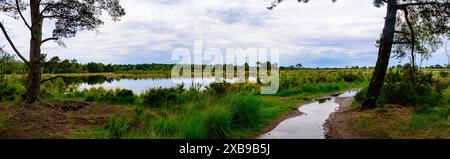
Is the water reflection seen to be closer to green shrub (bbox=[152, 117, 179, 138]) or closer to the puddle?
the puddle

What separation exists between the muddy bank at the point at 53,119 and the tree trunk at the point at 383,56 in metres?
9.11

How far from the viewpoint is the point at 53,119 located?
48.2 feet

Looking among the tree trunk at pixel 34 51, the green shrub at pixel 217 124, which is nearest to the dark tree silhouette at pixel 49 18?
the tree trunk at pixel 34 51

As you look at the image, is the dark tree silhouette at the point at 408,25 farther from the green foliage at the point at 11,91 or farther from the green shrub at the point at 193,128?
the green foliage at the point at 11,91

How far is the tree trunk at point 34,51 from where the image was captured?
Result: 17109 mm

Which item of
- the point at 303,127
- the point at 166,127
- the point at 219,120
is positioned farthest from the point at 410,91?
the point at 166,127

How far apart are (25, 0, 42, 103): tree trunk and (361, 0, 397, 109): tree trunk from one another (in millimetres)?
12368

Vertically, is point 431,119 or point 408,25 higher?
point 408,25

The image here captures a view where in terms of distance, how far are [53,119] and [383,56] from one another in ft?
37.5

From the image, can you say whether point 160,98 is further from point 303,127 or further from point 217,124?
point 217,124
